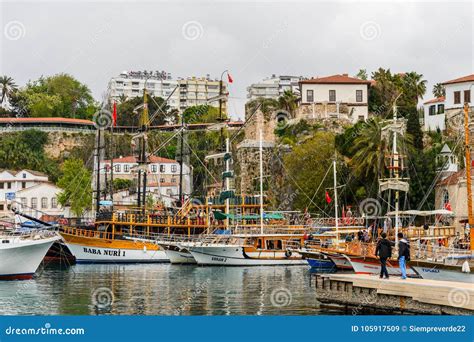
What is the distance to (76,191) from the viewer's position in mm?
103000

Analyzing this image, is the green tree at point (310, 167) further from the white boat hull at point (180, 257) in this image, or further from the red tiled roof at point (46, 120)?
the red tiled roof at point (46, 120)

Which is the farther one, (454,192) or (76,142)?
(76,142)

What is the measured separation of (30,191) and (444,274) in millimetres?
79702

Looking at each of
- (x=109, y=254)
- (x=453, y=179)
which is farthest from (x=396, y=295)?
(x=109, y=254)

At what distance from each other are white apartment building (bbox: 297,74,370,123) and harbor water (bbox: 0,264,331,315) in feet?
123

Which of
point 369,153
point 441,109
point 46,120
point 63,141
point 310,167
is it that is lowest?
point 310,167

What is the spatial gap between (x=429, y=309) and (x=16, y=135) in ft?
356

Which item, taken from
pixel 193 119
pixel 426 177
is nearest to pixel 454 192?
pixel 426 177

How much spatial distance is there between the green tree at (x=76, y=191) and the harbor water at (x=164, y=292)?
3827 centimetres

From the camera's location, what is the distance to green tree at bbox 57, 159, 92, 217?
102 metres

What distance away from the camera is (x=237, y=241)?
229 feet

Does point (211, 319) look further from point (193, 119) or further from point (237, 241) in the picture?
point (193, 119)

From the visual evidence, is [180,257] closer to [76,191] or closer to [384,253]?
[76,191]

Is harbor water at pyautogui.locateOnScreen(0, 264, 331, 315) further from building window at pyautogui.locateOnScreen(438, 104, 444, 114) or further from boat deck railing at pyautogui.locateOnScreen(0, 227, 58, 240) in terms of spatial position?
building window at pyautogui.locateOnScreen(438, 104, 444, 114)
